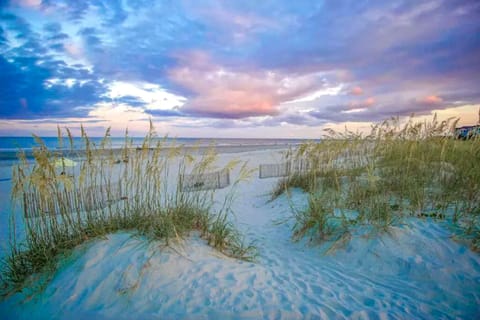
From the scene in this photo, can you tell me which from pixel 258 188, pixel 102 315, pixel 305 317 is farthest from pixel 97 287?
pixel 258 188

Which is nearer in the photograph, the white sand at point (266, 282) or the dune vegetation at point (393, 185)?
the white sand at point (266, 282)

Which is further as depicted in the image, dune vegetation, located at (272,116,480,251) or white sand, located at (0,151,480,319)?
dune vegetation, located at (272,116,480,251)

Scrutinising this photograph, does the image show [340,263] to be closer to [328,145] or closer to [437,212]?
[437,212]

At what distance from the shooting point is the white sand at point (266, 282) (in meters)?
2.29

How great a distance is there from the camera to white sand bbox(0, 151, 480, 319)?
2.29m

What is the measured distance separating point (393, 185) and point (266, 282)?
3418 mm

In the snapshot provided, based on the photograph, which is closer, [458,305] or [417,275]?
[458,305]

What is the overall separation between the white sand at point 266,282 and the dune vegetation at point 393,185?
1.09 feet

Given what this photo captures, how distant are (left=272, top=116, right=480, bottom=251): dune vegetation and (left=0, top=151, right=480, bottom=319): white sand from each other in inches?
13.1

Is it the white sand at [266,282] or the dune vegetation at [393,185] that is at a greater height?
the dune vegetation at [393,185]

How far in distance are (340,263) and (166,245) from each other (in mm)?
2355

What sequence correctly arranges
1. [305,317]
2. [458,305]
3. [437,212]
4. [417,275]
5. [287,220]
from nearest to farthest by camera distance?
[305,317] → [458,305] → [417,275] → [437,212] → [287,220]

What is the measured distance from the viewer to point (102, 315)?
2.25 meters

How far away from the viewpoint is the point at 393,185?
4.62 m
